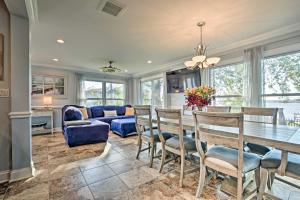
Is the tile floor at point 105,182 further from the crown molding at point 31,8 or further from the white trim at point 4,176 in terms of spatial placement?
the crown molding at point 31,8

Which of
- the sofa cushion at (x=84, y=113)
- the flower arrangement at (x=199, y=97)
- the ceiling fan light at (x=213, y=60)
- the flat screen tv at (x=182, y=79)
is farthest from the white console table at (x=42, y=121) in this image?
the ceiling fan light at (x=213, y=60)

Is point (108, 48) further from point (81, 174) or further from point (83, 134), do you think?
point (81, 174)

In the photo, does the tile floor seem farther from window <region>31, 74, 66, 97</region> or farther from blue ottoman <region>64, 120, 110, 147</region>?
window <region>31, 74, 66, 97</region>

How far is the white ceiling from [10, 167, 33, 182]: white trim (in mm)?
2280

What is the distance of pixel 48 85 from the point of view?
558 cm

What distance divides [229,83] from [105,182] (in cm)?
365

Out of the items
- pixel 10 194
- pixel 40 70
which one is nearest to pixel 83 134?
pixel 10 194

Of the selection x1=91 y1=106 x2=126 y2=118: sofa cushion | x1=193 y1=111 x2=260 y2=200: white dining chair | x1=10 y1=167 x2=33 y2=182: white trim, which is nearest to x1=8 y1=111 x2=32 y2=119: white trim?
x1=10 y1=167 x2=33 y2=182: white trim

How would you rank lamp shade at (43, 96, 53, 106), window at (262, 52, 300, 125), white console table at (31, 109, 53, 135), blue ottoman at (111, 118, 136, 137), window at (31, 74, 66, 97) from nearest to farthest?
window at (262, 52, 300, 125) < blue ottoman at (111, 118, 136, 137) < white console table at (31, 109, 53, 135) < lamp shade at (43, 96, 53, 106) < window at (31, 74, 66, 97)

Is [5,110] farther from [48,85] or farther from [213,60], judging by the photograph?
[48,85]

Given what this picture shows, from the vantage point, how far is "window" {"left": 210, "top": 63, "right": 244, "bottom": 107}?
148 inches

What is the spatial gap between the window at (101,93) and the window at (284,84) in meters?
5.75

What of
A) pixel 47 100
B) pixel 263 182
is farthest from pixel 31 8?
pixel 47 100

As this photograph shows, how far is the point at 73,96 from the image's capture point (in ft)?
20.0
